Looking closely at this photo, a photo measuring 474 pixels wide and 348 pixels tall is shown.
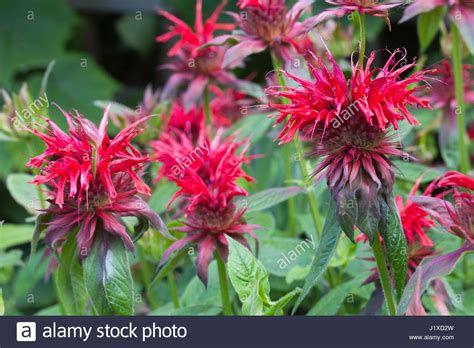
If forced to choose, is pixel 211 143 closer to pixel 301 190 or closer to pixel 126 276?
pixel 301 190

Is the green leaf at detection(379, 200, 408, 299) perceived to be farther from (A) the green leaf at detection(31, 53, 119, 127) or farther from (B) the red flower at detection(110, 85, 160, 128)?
(A) the green leaf at detection(31, 53, 119, 127)

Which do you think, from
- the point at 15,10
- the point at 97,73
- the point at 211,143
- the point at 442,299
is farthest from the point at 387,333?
the point at 15,10

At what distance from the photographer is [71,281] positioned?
39.7 inches

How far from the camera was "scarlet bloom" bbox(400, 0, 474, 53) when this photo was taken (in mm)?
1129

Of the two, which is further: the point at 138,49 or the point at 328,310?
the point at 138,49

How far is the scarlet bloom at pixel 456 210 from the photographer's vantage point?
84 cm

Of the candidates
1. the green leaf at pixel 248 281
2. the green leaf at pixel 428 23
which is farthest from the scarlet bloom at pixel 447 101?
the green leaf at pixel 248 281

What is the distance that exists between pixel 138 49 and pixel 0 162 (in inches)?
31.7

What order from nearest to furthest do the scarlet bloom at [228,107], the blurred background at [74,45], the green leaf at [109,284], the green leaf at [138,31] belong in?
1. the green leaf at [109,284]
2. the scarlet bloom at [228,107]
3. the blurred background at [74,45]
4. the green leaf at [138,31]

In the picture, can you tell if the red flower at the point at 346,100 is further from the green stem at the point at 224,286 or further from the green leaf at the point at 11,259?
the green leaf at the point at 11,259

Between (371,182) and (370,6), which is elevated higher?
(370,6)

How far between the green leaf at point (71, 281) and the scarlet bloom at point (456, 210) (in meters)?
0.42

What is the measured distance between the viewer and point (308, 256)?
119 centimetres

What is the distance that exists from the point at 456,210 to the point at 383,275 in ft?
0.36
